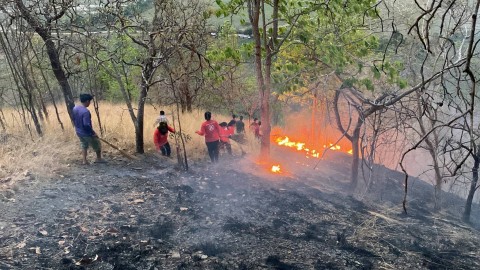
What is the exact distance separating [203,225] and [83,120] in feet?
11.1

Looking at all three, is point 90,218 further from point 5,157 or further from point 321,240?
point 321,240

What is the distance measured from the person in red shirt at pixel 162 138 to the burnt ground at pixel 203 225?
389 millimetres

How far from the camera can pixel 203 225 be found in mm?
7004

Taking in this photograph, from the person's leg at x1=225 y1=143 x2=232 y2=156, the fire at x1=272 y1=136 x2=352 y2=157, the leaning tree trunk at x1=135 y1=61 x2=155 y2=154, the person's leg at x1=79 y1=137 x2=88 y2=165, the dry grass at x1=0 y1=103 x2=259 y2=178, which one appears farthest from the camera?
the fire at x1=272 y1=136 x2=352 y2=157

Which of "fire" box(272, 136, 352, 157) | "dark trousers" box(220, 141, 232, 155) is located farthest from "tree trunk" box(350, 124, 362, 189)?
"fire" box(272, 136, 352, 157)

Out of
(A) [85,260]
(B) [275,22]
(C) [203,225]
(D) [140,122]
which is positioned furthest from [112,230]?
(B) [275,22]

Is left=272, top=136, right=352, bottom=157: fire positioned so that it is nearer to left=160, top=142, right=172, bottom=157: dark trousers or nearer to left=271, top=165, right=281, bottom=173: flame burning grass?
left=271, top=165, right=281, bottom=173: flame burning grass

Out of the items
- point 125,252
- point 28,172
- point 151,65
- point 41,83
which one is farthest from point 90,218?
point 41,83

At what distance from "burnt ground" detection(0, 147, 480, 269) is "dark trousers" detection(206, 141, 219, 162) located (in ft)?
2.10

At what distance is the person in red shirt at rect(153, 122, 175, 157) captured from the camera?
10.0 m

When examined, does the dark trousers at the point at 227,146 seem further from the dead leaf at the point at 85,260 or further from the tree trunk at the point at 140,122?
the dead leaf at the point at 85,260

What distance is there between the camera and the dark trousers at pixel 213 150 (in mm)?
10664

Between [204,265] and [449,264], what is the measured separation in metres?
4.13

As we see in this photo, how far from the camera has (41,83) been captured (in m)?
18.5
